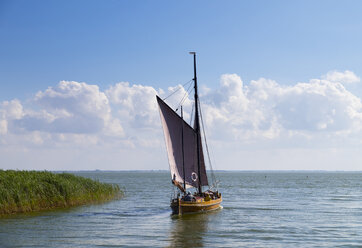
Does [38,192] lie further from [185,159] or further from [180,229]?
[180,229]

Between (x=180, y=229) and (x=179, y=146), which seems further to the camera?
(x=179, y=146)

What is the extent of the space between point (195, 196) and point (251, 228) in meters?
9.29

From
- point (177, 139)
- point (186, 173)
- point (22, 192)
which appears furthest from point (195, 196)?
point (22, 192)

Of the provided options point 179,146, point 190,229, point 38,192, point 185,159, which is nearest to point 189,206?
point 185,159

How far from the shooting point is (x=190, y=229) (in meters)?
29.6

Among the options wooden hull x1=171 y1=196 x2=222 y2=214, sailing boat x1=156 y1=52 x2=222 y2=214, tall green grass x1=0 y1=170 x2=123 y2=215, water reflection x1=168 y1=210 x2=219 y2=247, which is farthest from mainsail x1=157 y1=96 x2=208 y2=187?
tall green grass x1=0 y1=170 x2=123 y2=215

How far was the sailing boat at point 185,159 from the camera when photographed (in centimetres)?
3503

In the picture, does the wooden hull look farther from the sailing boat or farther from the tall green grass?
the tall green grass

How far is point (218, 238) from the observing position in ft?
86.8

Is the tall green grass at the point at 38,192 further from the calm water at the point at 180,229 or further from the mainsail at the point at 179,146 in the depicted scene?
the mainsail at the point at 179,146

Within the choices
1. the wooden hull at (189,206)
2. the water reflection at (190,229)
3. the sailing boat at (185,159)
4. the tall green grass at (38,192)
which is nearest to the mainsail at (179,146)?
the sailing boat at (185,159)

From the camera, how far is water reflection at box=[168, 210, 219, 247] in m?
24.9

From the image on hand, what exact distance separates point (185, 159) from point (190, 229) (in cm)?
865

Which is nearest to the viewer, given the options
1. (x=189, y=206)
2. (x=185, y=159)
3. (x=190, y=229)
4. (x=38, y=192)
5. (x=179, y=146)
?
(x=190, y=229)
